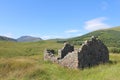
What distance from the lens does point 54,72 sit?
23.4 m

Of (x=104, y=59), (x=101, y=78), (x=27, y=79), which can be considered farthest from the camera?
(x=104, y=59)

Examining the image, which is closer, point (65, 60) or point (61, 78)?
point (61, 78)

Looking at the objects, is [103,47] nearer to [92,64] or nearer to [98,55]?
[98,55]

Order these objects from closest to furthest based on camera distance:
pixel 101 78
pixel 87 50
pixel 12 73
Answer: pixel 101 78 → pixel 12 73 → pixel 87 50

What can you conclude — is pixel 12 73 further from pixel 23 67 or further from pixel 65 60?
pixel 65 60

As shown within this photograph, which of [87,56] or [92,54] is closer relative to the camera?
[87,56]

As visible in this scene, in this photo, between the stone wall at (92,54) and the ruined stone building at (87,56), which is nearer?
the ruined stone building at (87,56)

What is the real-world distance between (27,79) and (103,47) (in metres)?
12.8

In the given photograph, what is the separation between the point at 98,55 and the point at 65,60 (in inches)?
159

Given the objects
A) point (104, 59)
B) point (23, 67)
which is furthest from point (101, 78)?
point (104, 59)

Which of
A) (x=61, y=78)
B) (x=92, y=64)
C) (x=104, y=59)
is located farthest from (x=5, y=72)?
(x=104, y=59)

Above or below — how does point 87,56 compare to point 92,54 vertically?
below

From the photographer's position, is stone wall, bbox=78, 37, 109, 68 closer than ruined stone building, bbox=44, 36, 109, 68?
No

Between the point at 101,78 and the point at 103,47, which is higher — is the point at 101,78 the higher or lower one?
the lower one
